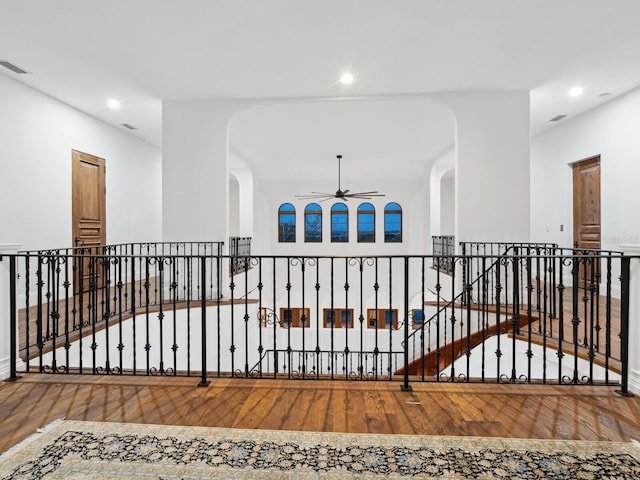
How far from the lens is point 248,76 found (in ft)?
16.7

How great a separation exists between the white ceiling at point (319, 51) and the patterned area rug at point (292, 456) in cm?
370

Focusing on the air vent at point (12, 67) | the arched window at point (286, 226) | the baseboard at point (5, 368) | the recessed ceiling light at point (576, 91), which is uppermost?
the recessed ceiling light at point (576, 91)

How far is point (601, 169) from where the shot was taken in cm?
623

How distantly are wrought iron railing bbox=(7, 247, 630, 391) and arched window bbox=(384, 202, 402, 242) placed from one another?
429 centimetres

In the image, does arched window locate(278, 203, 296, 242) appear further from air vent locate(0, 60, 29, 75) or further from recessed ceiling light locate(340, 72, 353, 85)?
air vent locate(0, 60, 29, 75)

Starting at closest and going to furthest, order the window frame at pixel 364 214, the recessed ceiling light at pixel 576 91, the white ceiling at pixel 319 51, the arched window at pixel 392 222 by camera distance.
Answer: the white ceiling at pixel 319 51
the recessed ceiling light at pixel 576 91
the arched window at pixel 392 222
the window frame at pixel 364 214

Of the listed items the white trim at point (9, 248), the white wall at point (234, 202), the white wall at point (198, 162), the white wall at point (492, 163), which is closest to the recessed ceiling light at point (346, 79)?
the white wall at point (492, 163)

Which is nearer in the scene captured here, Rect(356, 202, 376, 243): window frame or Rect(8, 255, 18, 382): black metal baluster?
Rect(8, 255, 18, 382): black metal baluster

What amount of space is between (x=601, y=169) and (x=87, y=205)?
935 cm

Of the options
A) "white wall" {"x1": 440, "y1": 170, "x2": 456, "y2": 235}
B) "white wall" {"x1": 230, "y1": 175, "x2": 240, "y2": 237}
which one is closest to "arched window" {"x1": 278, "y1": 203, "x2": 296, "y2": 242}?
"white wall" {"x1": 230, "y1": 175, "x2": 240, "y2": 237}

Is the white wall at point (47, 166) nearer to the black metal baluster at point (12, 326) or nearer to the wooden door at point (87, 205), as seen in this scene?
the wooden door at point (87, 205)

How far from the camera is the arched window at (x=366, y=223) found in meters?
14.5

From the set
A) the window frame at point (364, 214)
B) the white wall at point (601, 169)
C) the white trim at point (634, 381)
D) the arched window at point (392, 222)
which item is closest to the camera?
the white trim at point (634, 381)

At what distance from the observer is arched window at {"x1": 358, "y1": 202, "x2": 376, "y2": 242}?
47.7 ft
